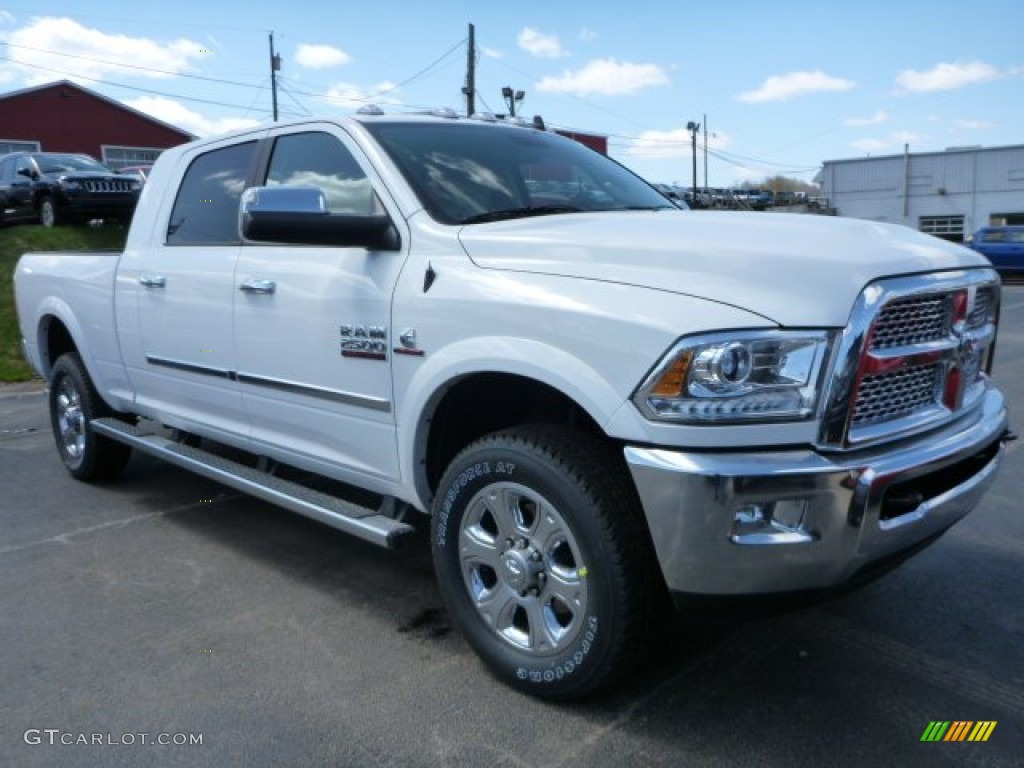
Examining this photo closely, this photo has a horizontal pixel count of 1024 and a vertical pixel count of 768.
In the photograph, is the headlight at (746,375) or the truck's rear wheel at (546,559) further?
the truck's rear wheel at (546,559)

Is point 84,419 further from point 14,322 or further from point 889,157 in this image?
point 889,157

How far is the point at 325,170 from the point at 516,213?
91 cm

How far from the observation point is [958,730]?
2.71 metres

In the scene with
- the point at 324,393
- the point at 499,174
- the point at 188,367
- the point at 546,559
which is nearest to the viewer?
the point at 546,559

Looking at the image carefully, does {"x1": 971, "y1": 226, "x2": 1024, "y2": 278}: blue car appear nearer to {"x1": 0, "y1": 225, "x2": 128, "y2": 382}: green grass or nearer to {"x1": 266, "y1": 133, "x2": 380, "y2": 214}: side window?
{"x1": 0, "y1": 225, "x2": 128, "y2": 382}: green grass

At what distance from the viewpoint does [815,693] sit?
2.94 m

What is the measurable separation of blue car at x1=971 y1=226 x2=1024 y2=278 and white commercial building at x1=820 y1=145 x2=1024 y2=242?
74.3 feet

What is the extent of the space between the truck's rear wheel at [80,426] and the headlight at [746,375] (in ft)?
14.0

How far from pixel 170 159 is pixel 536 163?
226cm

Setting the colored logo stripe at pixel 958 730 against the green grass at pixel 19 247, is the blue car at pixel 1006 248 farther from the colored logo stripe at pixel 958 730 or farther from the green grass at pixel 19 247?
the colored logo stripe at pixel 958 730

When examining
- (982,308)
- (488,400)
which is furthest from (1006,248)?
(488,400)

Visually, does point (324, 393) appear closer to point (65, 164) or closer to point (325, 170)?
point (325, 170)

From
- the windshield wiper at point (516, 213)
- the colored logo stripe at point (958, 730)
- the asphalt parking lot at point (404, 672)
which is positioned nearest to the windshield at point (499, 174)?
the windshield wiper at point (516, 213)

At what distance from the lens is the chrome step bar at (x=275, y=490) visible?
3309mm
